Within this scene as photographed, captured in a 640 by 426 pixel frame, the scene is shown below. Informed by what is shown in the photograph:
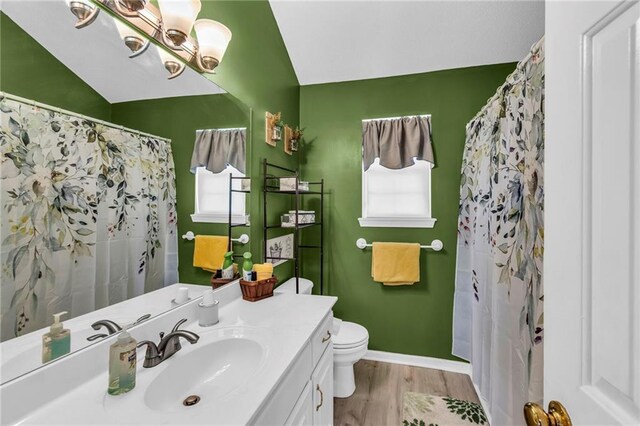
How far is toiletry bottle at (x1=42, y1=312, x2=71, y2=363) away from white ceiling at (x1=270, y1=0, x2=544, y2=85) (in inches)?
85.6

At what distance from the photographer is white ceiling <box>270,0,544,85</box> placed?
1814 millimetres

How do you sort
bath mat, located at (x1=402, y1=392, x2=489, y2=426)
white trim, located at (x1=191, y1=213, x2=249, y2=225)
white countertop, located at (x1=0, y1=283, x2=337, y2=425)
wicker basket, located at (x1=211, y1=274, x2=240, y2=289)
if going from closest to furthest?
white countertop, located at (x1=0, y1=283, x2=337, y2=425) → white trim, located at (x1=191, y1=213, x2=249, y2=225) → wicker basket, located at (x1=211, y1=274, x2=240, y2=289) → bath mat, located at (x1=402, y1=392, x2=489, y2=426)

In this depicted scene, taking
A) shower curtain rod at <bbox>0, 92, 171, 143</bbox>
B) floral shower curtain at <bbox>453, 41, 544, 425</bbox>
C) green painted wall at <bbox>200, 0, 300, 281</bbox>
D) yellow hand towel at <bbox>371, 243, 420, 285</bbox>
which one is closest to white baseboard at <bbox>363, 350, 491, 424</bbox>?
floral shower curtain at <bbox>453, 41, 544, 425</bbox>

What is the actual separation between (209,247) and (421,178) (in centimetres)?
173

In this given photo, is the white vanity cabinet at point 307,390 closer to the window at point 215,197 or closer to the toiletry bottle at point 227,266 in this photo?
the toiletry bottle at point 227,266

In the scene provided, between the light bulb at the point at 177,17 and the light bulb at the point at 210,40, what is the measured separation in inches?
4.4

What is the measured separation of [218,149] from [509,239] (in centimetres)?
146

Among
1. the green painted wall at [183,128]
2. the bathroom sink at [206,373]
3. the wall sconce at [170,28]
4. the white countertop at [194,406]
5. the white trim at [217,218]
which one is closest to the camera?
the white countertop at [194,406]

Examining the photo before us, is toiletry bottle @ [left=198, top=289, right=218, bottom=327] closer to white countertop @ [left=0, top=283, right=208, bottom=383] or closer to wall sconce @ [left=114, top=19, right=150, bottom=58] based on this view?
white countertop @ [left=0, top=283, right=208, bottom=383]

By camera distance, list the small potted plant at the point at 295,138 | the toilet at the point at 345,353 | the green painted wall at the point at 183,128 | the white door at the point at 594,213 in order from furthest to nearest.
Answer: the small potted plant at the point at 295,138 → the toilet at the point at 345,353 → the green painted wall at the point at 183,128 → the white door at the point at 594,213

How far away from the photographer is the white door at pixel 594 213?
1.31ft

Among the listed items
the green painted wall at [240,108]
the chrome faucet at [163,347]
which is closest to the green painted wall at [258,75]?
the green painted wall at [240,108]

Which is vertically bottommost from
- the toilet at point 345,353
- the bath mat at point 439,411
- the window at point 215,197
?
the bath mat at point 439,411

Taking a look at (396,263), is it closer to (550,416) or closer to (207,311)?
(207,311)
